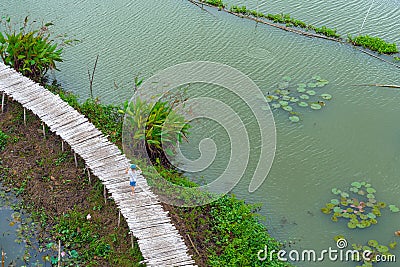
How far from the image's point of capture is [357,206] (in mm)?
6969

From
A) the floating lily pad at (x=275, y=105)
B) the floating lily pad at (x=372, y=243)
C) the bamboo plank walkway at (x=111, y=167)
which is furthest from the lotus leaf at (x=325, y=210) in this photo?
the floating lily pad at (x=275, y=105)

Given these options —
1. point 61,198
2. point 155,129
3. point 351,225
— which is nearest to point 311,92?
point 351,225

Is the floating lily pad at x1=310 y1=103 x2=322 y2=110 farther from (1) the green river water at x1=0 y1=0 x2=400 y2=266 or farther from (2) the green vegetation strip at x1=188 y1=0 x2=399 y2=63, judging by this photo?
(2) the green vegetation strip at x1=188 y1=0 x2=399 y2=63

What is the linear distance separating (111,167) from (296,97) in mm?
3799

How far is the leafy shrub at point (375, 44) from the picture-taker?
1029 centimetres

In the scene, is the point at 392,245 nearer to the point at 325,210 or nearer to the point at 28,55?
the point at 325,210

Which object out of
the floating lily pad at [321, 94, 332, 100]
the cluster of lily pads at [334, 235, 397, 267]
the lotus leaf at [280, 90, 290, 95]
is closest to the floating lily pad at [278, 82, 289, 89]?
the lotus leaf at [280, 90, 290, 95]

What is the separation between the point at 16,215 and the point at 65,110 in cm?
179

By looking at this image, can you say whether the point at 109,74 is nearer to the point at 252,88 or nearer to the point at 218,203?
the point at 252,88

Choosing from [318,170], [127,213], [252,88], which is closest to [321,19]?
[252,88]

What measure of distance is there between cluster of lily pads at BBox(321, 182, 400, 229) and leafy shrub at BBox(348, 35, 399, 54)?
4.07 m

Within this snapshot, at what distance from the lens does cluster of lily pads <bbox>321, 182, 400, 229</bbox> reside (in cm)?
679

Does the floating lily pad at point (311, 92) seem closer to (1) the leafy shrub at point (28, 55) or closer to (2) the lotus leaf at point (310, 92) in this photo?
(2) the lotus leaf at point (310, 92)

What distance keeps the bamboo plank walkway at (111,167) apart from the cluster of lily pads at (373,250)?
7.28 feet
